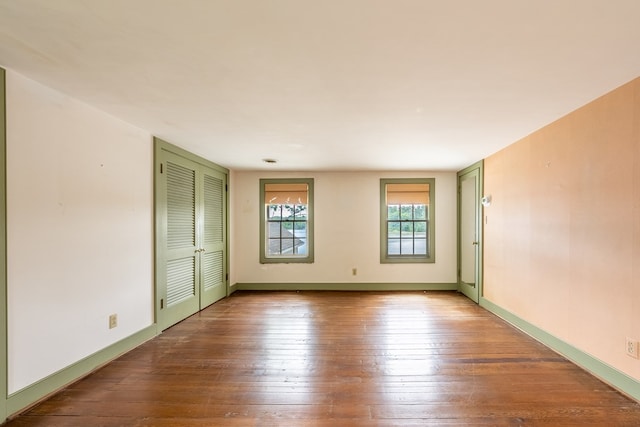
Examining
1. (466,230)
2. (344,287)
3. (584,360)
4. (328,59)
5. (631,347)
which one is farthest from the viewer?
(344,287)

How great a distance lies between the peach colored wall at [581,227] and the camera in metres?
2.14

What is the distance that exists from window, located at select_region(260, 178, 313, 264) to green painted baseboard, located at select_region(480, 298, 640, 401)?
3429 mm

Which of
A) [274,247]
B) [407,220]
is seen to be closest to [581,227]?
[407,220]

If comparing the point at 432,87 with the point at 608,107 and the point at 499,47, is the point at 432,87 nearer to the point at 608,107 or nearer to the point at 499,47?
the point at 499,47

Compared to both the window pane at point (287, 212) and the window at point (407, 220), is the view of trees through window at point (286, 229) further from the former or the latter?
the window at point (407, 220)

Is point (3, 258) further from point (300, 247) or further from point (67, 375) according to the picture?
point (300, 247)

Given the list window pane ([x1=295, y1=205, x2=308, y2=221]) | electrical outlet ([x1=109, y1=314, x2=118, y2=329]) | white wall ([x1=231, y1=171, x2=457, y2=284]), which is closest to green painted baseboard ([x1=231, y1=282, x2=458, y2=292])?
white wall ([x1=231, y1=171, x2=457, y2=284])

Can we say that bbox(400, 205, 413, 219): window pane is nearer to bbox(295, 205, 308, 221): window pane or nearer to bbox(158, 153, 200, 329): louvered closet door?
bbox(295, 205, 308, 221): window pane

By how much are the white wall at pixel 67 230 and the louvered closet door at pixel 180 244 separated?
426 mm

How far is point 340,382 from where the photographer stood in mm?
2359

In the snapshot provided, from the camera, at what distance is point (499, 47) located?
5.32ft

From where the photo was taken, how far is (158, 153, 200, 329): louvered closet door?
3.56 metres

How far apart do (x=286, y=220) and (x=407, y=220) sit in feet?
7.90

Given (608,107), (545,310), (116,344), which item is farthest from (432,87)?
(116,344)
